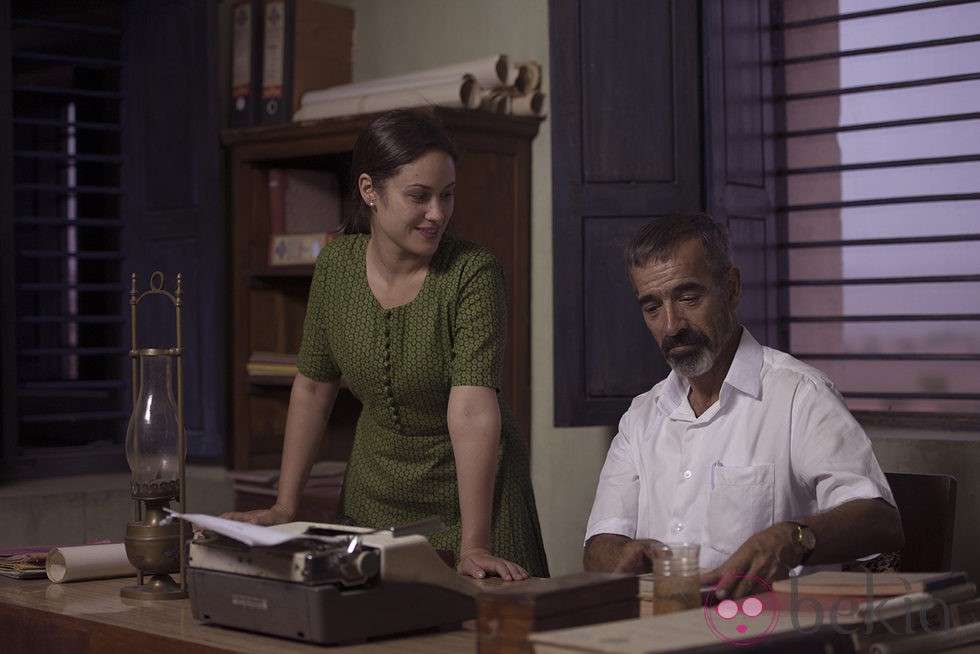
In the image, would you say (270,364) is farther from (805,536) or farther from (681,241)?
(805,536)

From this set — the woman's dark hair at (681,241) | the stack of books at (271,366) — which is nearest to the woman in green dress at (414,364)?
the woman's dark hair at (681,241)

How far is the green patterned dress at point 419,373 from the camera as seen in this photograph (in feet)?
8.48

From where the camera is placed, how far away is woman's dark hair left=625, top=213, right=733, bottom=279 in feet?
7.91

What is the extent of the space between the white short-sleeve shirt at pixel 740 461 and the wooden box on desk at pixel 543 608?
2.22ft

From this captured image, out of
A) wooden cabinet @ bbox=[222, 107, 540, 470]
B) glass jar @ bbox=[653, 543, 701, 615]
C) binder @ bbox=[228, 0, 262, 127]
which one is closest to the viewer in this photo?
glass jar @ bbox=[653, 543, 701, 615]

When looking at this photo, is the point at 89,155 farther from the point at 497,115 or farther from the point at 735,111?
the point at 735,111

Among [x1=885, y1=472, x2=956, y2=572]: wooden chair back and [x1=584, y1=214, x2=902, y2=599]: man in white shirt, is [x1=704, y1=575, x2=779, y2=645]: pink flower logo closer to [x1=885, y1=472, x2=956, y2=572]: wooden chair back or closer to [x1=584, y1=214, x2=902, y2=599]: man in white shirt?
[x1=584, y1=214, x2=902, y2=599]: man in white shirt

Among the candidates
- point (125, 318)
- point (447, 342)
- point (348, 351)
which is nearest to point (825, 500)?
point (447, 342)

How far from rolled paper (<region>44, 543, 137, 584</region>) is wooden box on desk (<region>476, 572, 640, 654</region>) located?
0.99 meters

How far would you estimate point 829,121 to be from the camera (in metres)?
4.18

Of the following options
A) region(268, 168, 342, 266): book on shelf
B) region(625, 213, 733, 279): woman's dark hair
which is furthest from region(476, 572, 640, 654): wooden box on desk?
region(268, 168, 342, 266): book on shelf

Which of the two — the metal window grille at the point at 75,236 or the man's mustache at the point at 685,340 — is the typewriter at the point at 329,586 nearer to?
the man's mustache at the point at 685,340

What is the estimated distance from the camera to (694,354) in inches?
94.7

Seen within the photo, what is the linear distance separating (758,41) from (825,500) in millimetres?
2299
